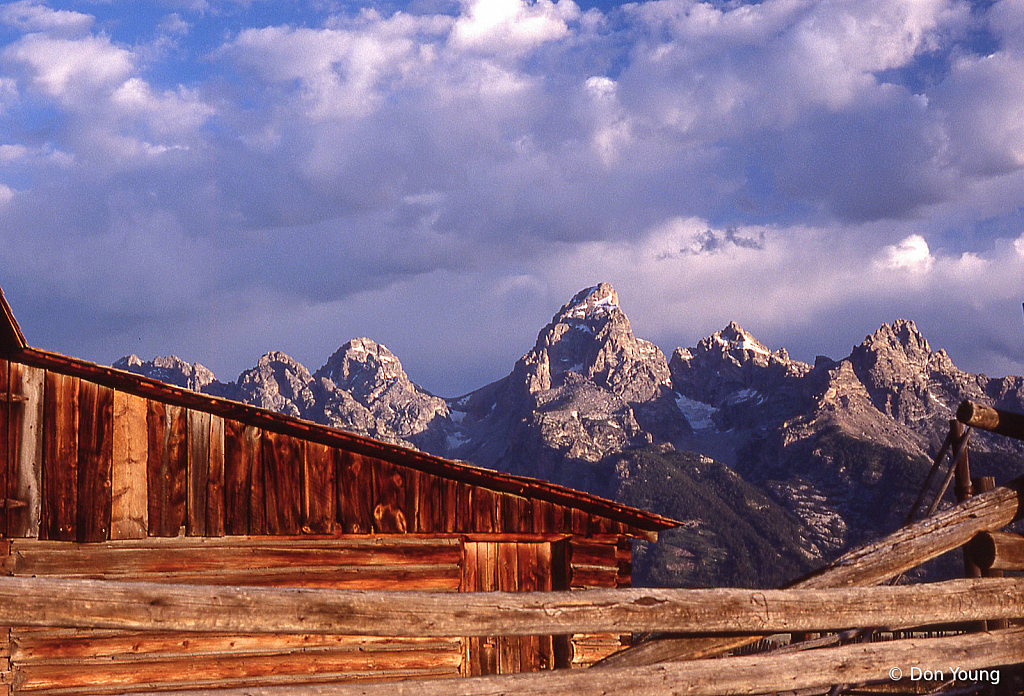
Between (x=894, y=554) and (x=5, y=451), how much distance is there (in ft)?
31.6

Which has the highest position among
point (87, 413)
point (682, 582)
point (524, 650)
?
point (87, 413)

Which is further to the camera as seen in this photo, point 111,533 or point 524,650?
point 524,650

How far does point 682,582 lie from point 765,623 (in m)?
184

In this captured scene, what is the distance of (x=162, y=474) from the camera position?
424 inches

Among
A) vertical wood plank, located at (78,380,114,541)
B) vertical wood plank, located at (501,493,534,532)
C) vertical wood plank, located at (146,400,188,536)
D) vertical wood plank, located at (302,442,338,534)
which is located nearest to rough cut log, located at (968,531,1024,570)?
vertical wood plank, located at (501,493,534,532)

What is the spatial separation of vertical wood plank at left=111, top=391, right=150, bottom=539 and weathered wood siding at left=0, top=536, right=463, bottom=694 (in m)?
0.25

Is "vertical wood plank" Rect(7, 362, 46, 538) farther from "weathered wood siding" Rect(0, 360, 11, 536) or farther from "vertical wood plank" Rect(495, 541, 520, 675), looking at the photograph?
"vertical wood plank" Rect(495, 541, 520, 675)

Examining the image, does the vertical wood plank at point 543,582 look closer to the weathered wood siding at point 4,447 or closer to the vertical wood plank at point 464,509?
the vertical wood plank at point 464,509

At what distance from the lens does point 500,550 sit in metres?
12.4

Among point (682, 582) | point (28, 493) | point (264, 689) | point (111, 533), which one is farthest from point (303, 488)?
point (682, 582)

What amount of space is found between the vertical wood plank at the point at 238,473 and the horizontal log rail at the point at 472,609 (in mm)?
6927

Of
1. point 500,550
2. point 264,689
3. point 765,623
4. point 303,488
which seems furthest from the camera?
point 500,550

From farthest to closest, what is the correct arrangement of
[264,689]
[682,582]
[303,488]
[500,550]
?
1. [682,582]
2. [500,550]
3. [303,488]
4. [264,689]

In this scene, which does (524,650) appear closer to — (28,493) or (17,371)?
(28,493)
